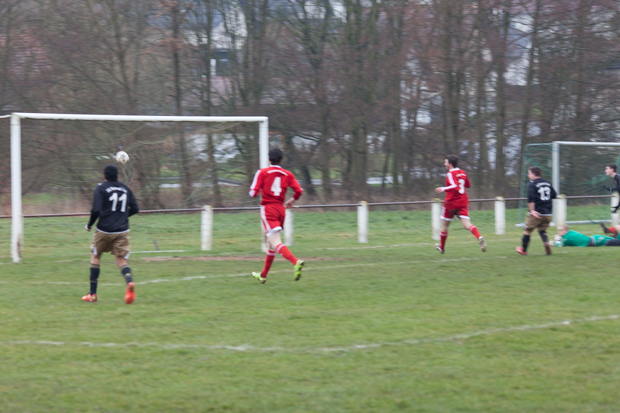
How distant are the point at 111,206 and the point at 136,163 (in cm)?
581

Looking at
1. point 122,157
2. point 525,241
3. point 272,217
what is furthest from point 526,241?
point 122,157

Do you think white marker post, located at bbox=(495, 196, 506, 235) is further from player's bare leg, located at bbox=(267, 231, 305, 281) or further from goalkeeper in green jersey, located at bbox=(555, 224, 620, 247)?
player's bare leg, located at bbox=(267, 231, 305, 281)

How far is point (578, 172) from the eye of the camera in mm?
22125

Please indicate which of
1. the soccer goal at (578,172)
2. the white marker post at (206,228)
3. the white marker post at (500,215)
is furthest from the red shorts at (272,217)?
the soccer goal at (578,172)

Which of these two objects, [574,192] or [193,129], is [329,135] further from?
[193,129]

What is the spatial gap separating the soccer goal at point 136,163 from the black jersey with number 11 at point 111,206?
4826mm

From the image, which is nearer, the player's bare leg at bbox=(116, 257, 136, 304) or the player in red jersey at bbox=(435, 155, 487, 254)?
the player's bare leg at bbox=(116, 257, 136, 304)

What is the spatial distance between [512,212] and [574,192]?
2362 millimetres

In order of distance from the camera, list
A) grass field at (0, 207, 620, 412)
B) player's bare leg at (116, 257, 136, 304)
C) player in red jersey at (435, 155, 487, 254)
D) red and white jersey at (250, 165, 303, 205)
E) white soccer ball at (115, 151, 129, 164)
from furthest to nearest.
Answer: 1. white soccer ball at (115, 151, 129, 164)
2. player in red jersey at (435, 155, 487, 254)
3. red and white jersey at (250, 165, 303, 205)
4. player's bare leg at (116, 257, 136, 304)
5. grass field at (0, 207, 620, 412)

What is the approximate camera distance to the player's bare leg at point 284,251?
9469mm

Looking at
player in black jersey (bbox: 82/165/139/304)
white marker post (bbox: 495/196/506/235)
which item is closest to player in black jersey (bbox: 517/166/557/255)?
white marker post (bbox: 495/196/506/235)

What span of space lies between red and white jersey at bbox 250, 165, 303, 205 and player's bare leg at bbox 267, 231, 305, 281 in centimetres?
51

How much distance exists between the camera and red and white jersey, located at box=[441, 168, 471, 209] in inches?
506

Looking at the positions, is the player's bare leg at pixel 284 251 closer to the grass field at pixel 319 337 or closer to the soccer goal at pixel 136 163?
the grass field at pixel 319 337
